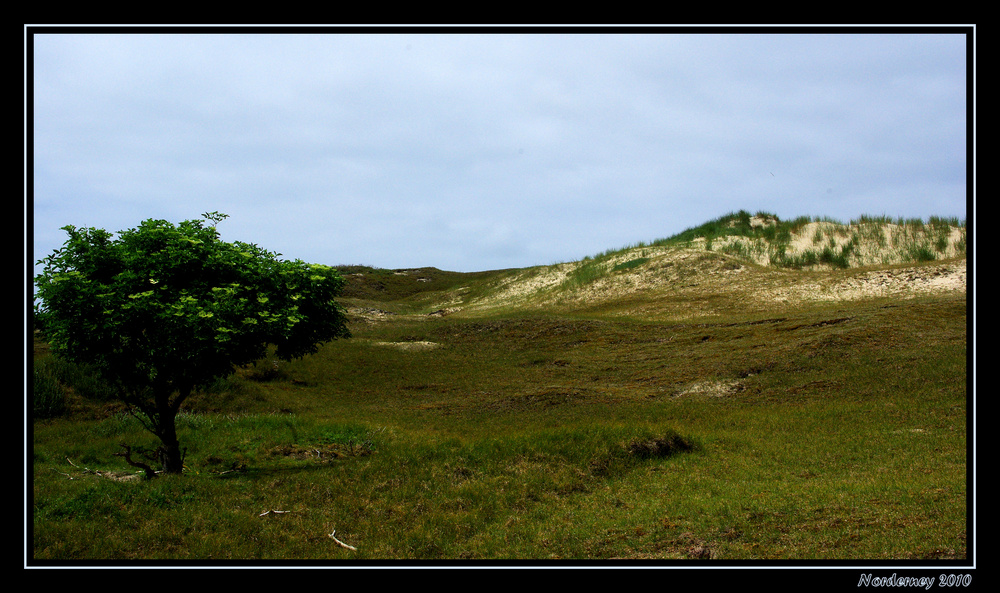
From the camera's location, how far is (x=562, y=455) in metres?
17.3

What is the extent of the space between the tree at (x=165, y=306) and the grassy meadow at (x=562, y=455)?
277 centimetres

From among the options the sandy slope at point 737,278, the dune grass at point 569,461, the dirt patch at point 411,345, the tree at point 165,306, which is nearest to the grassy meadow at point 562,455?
the dune grass at point 569,461

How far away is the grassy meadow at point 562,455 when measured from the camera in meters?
10.8

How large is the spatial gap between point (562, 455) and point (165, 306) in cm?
1148

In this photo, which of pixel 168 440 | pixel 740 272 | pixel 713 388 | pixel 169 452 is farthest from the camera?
pixel 740 272

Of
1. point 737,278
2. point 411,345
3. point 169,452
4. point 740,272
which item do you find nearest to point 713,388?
point 169,452

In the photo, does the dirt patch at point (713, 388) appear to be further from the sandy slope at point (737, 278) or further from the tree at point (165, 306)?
the sandy slope at point (737, 278)

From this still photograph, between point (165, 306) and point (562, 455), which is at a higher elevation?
point (165, 306)

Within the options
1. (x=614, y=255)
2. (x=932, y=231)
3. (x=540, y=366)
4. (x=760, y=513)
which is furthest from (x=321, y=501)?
(x=932, y=231)

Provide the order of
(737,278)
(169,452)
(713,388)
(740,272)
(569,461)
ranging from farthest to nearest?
(740,272) < (737,278) < (713,388) < (569,461) < (169,452)

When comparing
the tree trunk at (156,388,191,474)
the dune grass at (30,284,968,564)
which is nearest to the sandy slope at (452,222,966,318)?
the dune grass at (30,284,968,564)

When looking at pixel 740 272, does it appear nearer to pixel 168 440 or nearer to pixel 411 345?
pixel 411 345
